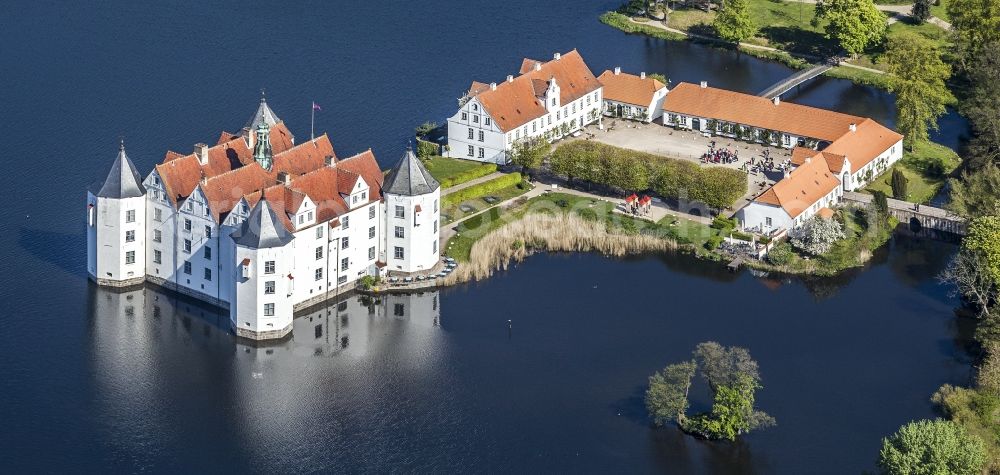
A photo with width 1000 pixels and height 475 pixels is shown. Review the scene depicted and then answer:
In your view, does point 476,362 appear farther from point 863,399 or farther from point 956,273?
point 956,273

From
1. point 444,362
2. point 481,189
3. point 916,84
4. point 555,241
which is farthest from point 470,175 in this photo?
point 916,84

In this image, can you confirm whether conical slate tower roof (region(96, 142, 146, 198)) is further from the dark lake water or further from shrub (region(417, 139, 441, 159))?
shrub (region(417, 139, 441, 159))

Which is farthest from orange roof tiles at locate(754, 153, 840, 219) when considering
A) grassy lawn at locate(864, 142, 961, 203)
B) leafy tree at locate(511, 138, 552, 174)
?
leafy tree at locate(511, 138, 552, 174)

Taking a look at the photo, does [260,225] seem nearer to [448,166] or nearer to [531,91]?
[448,166]

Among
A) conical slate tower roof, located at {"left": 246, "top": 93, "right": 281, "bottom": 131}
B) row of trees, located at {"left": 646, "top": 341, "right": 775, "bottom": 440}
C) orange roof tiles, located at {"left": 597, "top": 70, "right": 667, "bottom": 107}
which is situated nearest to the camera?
row of trees, located at {"left": 646, "top": 341, "right": 775, "bottom": 440}

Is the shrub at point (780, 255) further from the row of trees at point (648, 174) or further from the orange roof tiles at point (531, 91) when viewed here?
the orange roof tiles at point (531, 91)

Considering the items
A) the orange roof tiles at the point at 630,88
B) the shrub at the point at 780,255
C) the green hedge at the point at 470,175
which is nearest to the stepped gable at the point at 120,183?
the green hedge at the point at 470,175
